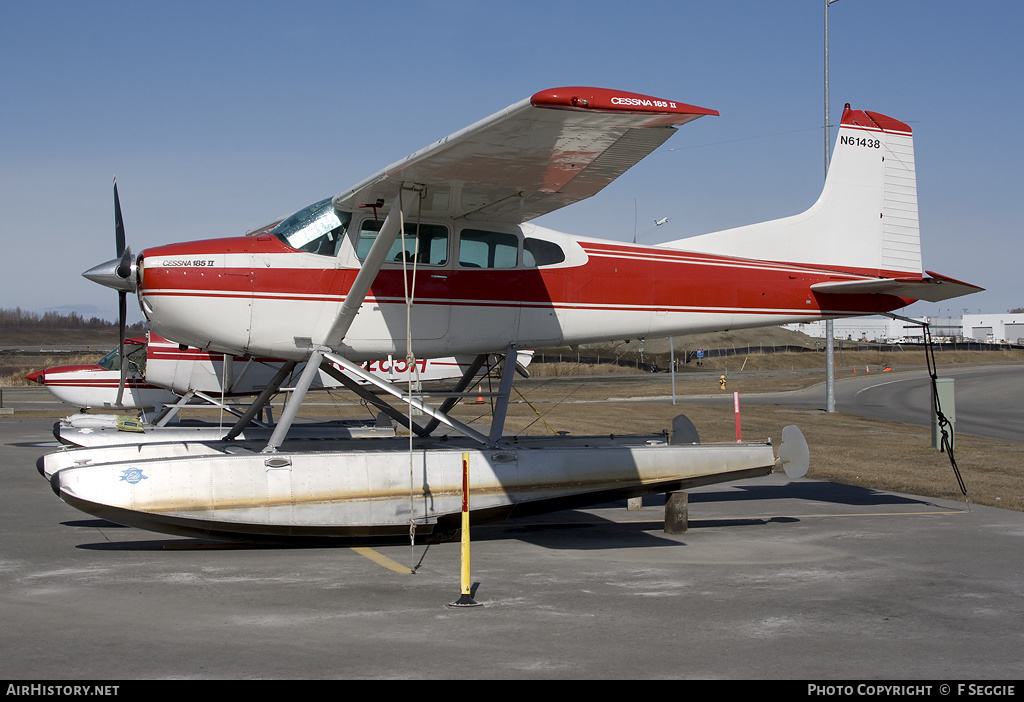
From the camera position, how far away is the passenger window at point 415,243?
374 inches

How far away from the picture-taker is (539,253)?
1020 cm

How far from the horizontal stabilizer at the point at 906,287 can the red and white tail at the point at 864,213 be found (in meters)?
0.48

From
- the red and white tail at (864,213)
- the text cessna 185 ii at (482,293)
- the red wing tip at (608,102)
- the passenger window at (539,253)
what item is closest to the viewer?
the red wing tip at (608,102)

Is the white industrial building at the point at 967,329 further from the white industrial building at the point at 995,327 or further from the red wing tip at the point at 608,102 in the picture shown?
the red wing tip at the point at 608,102

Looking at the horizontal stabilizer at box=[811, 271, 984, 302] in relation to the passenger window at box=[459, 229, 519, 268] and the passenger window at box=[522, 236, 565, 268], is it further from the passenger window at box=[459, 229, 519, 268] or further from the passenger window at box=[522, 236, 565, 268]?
the passenger window at box=[459, 229, 519, 268]

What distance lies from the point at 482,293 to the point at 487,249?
514 millimetres

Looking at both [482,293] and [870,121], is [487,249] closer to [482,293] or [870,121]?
[482,293]

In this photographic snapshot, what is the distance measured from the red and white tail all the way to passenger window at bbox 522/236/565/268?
2941 mm

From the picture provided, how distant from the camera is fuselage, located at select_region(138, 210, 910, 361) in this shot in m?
9.02

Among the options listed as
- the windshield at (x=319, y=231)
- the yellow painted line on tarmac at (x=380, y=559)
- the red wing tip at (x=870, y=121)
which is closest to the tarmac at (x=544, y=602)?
the yellow painted line on tarmac at (x=380, y=559)

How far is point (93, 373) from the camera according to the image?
19.8 m

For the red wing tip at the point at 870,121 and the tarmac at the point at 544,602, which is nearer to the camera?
Result: the tarmac at the point at 544,602

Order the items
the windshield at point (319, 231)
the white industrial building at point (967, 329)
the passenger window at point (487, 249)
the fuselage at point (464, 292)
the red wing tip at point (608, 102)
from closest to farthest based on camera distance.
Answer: the red wing tip at point (608, 102) → the fuselage at point (464, 292) → the windshield at point (319, 231) → the passenger window at point (487, 249) → the white industrial building at point (967, 329)
